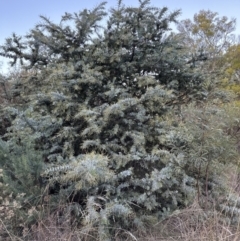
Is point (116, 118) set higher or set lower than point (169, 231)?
higher

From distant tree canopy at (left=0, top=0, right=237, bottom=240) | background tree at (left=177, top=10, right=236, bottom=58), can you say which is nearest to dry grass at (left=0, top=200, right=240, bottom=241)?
distant tree canopy at (left=0, top=0, right=237, bottom=240)

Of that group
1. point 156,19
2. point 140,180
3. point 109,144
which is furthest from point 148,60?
point 140,180

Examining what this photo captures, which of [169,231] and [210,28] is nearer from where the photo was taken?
[169,231]

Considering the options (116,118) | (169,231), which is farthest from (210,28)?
(169,231)

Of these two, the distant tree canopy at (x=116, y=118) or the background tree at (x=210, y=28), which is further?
the background tree at (x=210, y=28)

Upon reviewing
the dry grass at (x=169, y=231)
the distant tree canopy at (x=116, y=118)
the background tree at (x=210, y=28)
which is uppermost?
the background tree at (x=210, y=28)

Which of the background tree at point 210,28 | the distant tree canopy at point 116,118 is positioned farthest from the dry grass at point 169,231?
the background tree at point 210,28

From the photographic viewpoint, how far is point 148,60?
380 centimetres

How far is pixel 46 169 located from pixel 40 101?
1.10 meters

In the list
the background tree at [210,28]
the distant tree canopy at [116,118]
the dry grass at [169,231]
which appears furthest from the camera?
the background tree at [210,28]

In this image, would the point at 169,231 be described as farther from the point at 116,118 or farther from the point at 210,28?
the point at 210,28

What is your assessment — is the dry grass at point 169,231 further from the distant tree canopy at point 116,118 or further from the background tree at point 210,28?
the background tree at point 210,28

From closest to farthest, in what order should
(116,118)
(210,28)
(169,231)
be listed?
(169,231), (116,118), (210,28)

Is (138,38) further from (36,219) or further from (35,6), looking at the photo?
(36,219)
